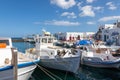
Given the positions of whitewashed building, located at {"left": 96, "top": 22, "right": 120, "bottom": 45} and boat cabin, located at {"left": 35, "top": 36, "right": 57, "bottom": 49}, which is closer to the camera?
boat cabin, located at {"left": 35, "top": 36, "right": 57, "bottom": 49}

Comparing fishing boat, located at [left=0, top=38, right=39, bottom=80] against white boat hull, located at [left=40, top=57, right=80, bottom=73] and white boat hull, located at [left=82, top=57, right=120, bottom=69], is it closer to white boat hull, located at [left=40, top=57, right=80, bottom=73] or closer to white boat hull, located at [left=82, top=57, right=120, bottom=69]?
white boat hull, located at [left=40, top=57, right=80, bottom=73]

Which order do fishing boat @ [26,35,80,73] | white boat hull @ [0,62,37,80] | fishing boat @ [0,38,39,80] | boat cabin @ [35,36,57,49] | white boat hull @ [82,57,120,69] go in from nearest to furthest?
1. white boat hull @ [0,62,37,80]
2. fishing boat @ [0,38,39,80]
3. fishing boat @ [26,35,80,73]
4. white boat hull @ [82,57,120,69]
5. boat cabin @ [35,36,57,49]

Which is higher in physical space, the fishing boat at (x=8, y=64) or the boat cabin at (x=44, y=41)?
the boat cabin at (x=44, y=41)

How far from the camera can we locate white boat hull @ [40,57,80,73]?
1398 cm

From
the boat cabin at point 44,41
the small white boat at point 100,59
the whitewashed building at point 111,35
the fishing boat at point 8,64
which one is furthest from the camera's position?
the whitewashed building at point 111,35

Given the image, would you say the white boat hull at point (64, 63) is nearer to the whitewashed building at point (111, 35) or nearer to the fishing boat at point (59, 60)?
the fishing boat at point (59, 60)

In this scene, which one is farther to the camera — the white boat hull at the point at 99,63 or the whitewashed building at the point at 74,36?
the whitewashed building at the point at 74,36

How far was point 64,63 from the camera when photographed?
14.2 meters

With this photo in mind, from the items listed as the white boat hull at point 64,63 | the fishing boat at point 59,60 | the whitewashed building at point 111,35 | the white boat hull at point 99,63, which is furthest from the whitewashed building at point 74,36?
the white boat hull at point 64,63

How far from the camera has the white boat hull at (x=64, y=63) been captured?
13984mm

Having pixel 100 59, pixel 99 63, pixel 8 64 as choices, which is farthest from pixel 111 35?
pixel 8 64

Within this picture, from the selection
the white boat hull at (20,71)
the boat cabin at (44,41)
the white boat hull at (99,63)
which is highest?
the boat cabin at (44,41)

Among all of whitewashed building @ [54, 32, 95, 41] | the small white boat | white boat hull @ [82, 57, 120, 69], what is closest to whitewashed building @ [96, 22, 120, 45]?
whitewashed building @ [54, 32, 95, 41]

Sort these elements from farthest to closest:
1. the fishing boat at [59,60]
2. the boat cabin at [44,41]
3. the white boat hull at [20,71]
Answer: the boat cabin at [44,41], the fishing boat at [59,60], the white boat hull at [20,71]
